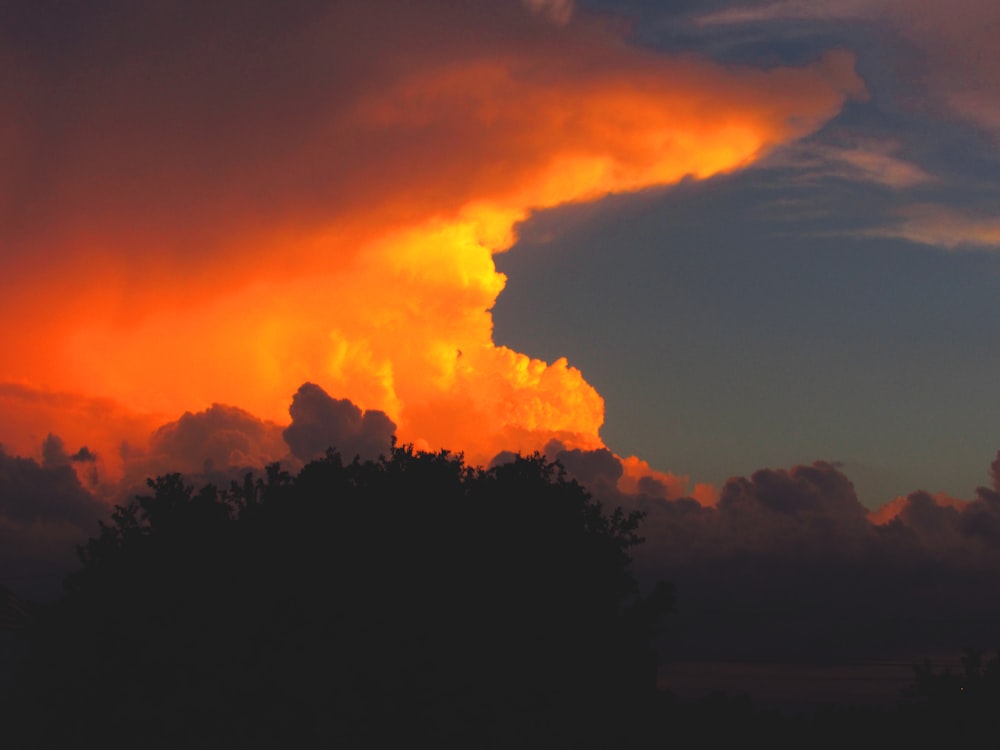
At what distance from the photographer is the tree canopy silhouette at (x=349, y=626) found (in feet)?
139

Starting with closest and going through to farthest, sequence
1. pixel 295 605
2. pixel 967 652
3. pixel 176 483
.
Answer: pixel 967 652 → pixel 295 605 → pixel 176 483

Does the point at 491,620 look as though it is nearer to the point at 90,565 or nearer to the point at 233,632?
the point at 233,632

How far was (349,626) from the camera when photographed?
Result: 44.7 metres

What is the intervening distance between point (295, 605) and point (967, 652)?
24.8 metres

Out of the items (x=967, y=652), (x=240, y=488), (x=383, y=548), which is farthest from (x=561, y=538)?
(x=967, y=652)

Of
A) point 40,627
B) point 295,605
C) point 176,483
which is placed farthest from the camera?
point 176,483

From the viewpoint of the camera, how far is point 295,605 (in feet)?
148

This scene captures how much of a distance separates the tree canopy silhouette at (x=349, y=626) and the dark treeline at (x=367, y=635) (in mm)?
81

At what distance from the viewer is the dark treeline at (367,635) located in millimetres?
42219

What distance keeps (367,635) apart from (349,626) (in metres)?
0.83

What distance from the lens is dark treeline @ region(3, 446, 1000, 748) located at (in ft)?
139

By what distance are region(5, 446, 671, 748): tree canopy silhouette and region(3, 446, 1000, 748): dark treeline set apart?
81mm

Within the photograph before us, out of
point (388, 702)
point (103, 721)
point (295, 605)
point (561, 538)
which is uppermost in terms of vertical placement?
point (561, 538)

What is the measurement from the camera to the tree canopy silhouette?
139 feet
